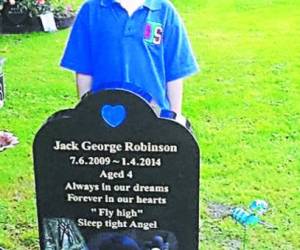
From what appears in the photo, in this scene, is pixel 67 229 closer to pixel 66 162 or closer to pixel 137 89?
pixel 66 162

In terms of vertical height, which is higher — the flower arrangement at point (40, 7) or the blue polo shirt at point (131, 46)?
the blue polo shirt at point (131, 46)

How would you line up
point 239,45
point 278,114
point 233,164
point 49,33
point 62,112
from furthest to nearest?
1. point 49,33
2. point 239,45
3. point 278,114
4. point 233,164
5. point 62,112

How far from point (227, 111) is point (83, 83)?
119 inches

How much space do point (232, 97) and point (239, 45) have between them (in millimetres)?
1824

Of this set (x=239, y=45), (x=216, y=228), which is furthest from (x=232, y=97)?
(x=216, y=228)

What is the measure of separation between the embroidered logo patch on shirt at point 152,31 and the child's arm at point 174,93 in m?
0.21

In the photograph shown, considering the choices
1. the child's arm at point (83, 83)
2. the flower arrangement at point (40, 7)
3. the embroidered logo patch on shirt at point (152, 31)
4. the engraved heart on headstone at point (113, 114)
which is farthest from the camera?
the flower arrangement at point (40, 7)

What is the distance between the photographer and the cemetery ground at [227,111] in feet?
13.9

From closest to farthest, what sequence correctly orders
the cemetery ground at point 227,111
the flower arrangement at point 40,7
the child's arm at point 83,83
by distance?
the child's arm at point 83,83
the cemetery ground at point 227,111
the flower arrangement at point 40,7

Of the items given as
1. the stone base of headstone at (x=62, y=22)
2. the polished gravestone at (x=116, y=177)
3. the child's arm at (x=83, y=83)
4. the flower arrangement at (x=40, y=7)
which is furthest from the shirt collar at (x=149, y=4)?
the stone base of headstone at (x=62, y=22)

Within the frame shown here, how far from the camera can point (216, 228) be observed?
4.11m

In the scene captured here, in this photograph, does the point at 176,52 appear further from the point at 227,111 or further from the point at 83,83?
the point at 227,111

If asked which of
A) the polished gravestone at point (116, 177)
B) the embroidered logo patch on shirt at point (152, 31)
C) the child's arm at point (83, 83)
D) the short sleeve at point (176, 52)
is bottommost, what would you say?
the polished gravestone at point (116, 177)

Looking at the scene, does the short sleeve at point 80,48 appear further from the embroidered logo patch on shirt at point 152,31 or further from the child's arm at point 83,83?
the embroidered logo patch on shirt at point 152,31
